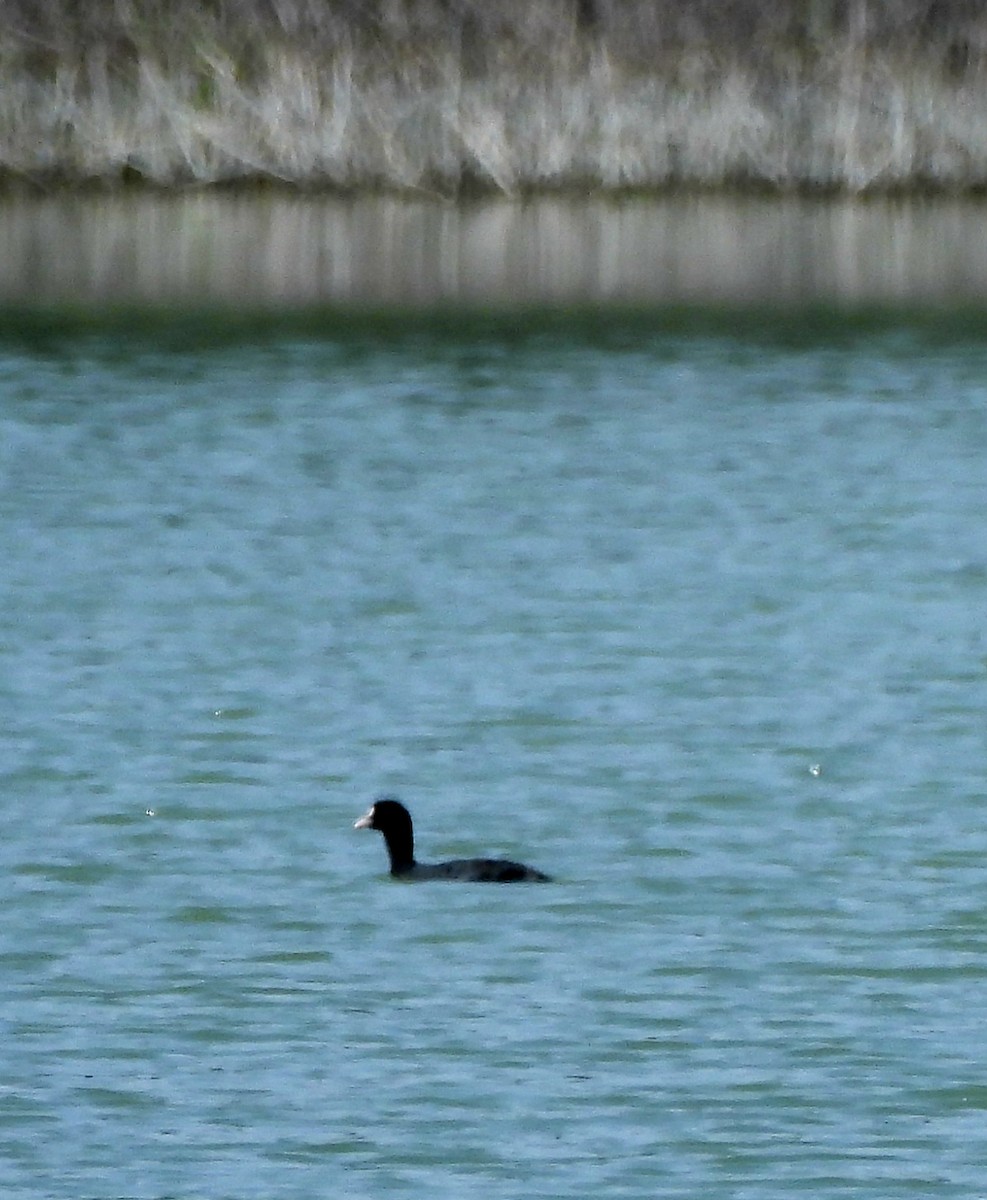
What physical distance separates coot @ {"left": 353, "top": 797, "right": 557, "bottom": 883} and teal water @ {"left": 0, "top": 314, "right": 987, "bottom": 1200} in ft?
0.17

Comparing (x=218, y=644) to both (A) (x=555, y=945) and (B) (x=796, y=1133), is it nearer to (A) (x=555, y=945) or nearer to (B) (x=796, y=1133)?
(A) (x=555, y=945)

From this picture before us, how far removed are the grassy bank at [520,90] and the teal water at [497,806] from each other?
9.47m

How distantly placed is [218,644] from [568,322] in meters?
13.3

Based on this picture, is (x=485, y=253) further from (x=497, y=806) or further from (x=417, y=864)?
(x=417, y=864)

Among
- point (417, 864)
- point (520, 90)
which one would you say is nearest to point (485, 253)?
point (520, 90)

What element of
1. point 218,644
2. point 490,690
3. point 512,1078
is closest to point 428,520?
point 218,644

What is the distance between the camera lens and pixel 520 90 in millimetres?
29922

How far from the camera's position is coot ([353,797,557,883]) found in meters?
9.14

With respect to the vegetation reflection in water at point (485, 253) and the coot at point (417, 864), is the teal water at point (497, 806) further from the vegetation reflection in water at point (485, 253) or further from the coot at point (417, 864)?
the vegetation reflection in water at point (485, 253)

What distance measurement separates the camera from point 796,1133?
7086 mm

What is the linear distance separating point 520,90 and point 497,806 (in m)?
20.1

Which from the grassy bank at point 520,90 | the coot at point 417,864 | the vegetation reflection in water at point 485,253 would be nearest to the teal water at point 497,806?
the coot at point 417,864

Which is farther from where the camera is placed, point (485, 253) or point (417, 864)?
point (485, 253)

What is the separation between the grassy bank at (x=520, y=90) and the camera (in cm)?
2980
